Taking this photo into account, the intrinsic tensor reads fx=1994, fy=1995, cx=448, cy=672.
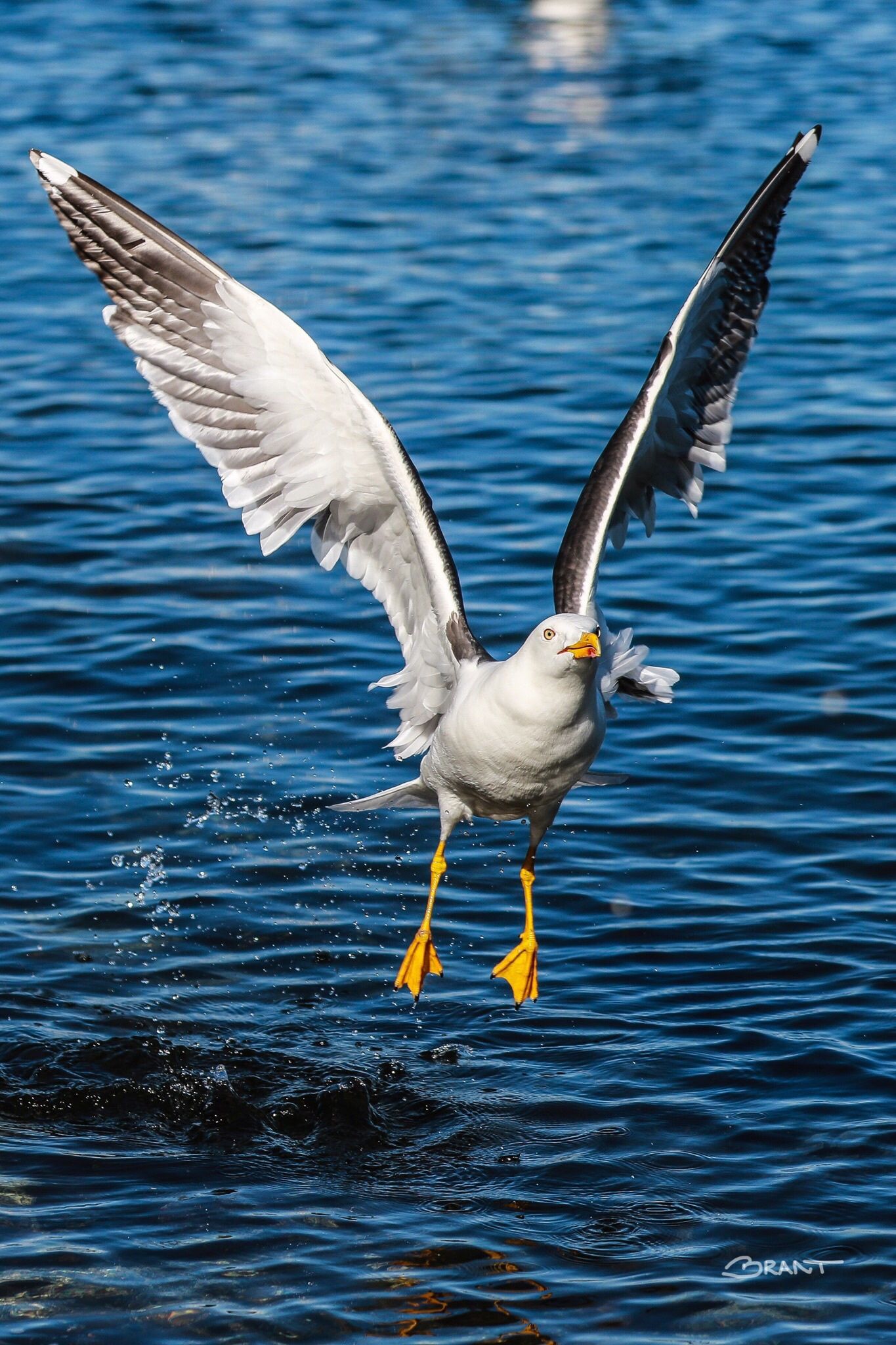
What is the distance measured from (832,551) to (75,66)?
1863 cm

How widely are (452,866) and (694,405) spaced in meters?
2.79

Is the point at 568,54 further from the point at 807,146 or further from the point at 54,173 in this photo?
the point at 54,173

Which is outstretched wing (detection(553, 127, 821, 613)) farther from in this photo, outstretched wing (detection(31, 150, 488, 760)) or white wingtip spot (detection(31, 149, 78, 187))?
white wingtip spot (detection(31, 149, 78, 187))

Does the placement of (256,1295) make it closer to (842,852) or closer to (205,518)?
(842,852)

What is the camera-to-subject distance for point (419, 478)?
873 cm

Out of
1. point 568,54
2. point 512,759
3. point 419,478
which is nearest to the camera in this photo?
point 512,759

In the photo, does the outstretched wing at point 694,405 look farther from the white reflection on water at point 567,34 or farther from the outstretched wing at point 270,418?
the white reflection on water at point 567,34


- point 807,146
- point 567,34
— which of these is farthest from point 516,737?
point 567,34

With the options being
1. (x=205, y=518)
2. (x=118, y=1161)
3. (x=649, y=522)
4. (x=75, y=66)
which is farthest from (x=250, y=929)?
(x=75, y=66)

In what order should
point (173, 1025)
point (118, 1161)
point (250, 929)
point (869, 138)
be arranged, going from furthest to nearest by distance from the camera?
point (869, 138)
point (250, 929)
point (173, 1025)
point (118, 1161)

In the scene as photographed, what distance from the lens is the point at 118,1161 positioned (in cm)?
→ 801

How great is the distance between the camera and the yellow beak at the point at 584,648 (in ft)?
24.6

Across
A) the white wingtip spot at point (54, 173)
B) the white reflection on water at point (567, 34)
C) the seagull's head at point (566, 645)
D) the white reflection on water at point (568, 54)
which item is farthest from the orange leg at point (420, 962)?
→ the white reflection on water at point (567, 34)

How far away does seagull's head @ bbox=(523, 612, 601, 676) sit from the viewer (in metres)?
7.52
